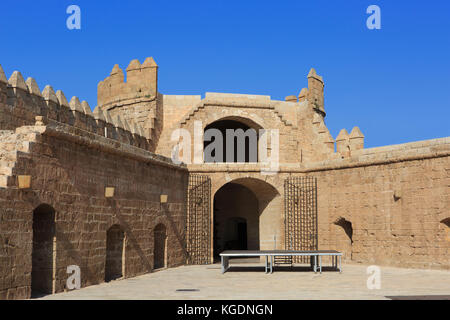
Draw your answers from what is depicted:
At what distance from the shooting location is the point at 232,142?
2416 centimetres

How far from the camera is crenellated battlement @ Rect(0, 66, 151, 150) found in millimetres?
11789

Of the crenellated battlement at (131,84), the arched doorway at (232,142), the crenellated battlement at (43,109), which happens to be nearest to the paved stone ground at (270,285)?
the crenellated battlement at (43,109)

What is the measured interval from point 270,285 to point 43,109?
7195mm

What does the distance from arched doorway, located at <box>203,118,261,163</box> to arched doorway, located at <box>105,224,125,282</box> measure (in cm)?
956

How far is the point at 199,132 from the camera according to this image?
1953cm

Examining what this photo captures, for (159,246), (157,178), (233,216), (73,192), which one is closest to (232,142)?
(233,216)

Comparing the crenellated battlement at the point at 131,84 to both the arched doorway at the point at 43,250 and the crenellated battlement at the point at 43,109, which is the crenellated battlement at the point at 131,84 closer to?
the crenellated battlement at the point at 43,109

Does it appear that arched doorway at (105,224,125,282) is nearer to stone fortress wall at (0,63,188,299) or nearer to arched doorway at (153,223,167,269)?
stone fortress wall at (0,63,188,299)

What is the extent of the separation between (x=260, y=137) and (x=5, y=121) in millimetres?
11076

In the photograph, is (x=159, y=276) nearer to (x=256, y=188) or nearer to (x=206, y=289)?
(x=206, y=289)

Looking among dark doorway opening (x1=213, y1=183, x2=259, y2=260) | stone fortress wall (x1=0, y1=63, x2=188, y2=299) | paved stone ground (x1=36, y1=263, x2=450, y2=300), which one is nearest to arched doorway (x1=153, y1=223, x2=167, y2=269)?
stone fortress wall (x1=0, y1=63, x2=188, y2=299)

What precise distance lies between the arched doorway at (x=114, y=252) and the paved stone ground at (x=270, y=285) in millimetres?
466

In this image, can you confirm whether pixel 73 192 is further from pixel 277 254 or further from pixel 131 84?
pixel 131 84
